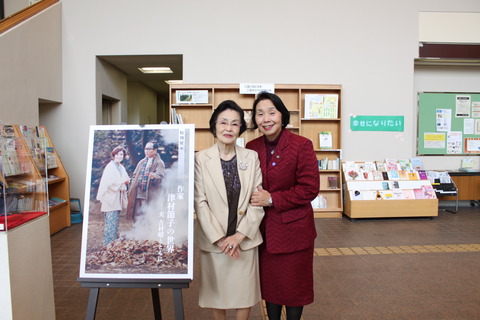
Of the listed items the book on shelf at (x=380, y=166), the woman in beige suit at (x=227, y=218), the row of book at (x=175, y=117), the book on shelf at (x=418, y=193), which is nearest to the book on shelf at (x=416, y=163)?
the book on shelf at (x=418, y=193)

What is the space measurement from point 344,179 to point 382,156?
889 mm

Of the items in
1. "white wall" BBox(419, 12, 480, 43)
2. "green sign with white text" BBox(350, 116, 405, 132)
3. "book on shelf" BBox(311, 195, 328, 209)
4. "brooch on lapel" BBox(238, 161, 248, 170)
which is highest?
"white wall" BBox(419, 12, 480, 43)

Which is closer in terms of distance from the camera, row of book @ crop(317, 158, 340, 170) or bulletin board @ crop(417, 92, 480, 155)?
row of book @ crop(317, 158, 340, 170)

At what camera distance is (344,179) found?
5.50 metres

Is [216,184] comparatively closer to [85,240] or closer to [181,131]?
[181,131]

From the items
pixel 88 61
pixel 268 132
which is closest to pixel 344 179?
pixel 268 132

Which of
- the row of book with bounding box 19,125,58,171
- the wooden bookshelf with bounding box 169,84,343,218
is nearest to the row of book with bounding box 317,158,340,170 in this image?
the wooden bookshelf with bounding box 169,84,343,218

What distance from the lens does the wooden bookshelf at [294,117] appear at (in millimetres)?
5387

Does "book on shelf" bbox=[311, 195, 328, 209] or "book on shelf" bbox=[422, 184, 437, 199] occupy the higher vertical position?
"book on shelf" bbox=[422, 184, 437, 199]

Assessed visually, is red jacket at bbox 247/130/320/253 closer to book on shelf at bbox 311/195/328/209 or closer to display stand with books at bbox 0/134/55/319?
display stand with books at bbox 0/134/55/319

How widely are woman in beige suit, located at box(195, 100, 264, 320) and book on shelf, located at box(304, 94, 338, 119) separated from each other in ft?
12.9

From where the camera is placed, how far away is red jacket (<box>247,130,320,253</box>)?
1750 mm

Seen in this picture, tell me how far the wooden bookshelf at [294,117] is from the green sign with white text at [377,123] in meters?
0.32

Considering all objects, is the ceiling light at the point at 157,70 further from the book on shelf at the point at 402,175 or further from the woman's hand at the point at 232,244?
the woman's hand at the point at 232,244
